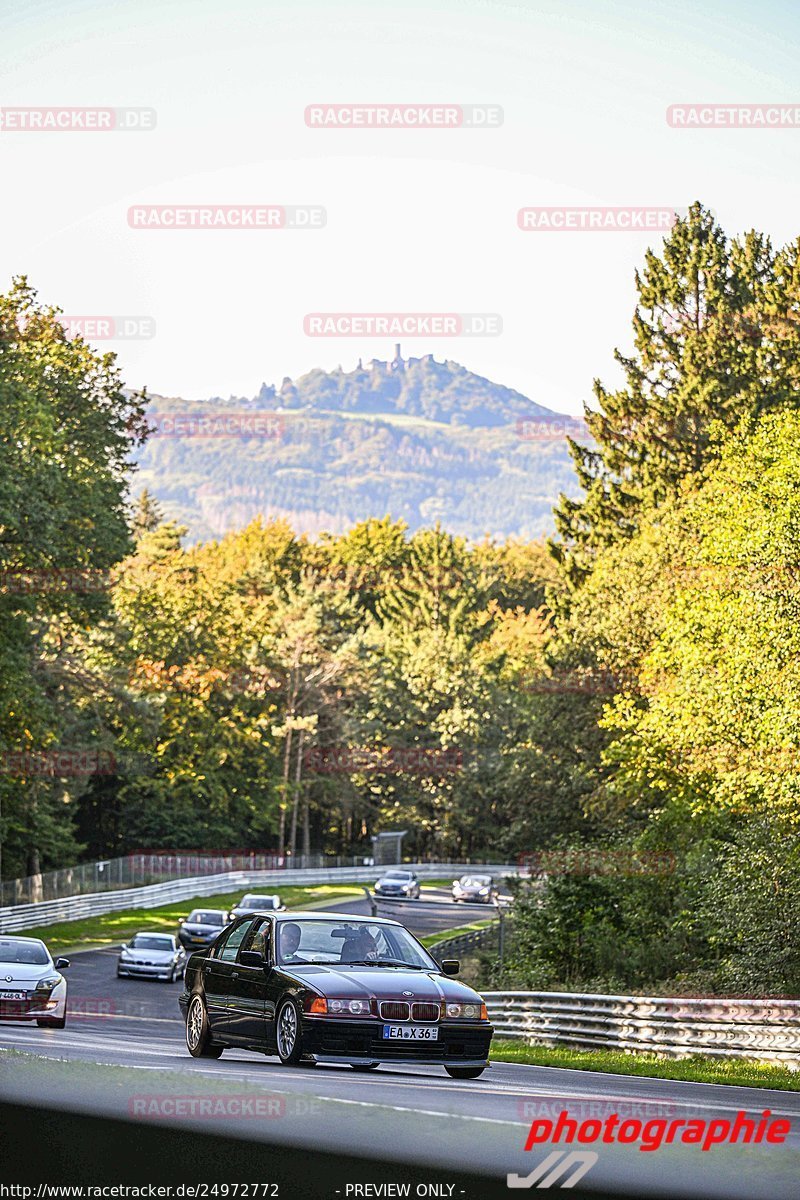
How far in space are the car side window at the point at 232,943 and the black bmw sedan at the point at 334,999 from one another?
0.01m

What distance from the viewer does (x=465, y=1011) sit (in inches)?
501

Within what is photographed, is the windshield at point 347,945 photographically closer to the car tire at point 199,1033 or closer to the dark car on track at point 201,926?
the car tire at point 199,1033

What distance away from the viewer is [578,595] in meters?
50.5

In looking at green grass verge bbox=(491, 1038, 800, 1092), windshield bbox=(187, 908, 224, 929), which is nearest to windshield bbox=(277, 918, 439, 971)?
green grass verge bbox=(491, 1038, 800, 1092)

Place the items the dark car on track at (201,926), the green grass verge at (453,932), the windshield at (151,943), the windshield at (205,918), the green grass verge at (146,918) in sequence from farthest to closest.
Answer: the green grass verge at (453,932), the green grass verge at (146,918), the windshield at (205,918), the dark car on track at (201,926), the windshield at (151,943)

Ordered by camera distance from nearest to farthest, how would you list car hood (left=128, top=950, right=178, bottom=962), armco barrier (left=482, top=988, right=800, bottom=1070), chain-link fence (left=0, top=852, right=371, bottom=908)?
armco barrier (left=482, top=988, right=800, bottom=1070) → car hood (left=128, top=950, right=178, bottom=962) → chain-link fence (left=0, top=852, right=371, bottom=908)

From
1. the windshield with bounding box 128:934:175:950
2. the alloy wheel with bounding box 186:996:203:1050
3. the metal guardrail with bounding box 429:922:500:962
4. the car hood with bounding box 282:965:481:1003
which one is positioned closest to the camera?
the car hood with bounding box 282:965:481:1003

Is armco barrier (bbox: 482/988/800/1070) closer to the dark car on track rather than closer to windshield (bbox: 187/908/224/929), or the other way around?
the dark car on track

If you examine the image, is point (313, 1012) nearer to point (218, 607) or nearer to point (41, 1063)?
point (41, 1063)

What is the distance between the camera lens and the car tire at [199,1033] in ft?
46.6

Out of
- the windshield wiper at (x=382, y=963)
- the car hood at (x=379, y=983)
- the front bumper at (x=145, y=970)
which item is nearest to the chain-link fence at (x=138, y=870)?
the front bumper at (x=145, y=970)

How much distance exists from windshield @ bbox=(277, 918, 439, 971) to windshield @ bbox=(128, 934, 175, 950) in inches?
1161

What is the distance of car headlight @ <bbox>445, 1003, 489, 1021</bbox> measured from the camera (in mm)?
12688

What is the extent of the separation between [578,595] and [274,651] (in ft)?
146
